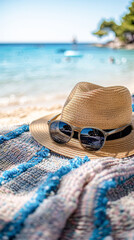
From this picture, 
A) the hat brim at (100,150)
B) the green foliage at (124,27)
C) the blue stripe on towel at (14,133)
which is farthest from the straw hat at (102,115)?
the green foliage at (124,27)

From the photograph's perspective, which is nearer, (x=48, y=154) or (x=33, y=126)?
Result: (x=48, y=154)

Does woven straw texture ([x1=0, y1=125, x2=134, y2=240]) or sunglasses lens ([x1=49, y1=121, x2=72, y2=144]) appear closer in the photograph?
woven straw texture ([x1=0, y1=125, x2=134, y2=240])

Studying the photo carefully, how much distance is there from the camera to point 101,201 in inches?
35.1

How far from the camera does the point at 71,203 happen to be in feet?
2.74

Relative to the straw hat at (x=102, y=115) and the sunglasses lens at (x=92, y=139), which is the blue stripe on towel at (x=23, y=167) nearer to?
the straw hat at (x=102, y=115)

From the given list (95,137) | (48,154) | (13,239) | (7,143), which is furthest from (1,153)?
(13,239)

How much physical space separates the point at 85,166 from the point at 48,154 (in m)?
0.46

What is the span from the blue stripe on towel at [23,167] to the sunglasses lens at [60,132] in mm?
121

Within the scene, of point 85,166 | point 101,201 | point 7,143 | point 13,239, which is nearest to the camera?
point 13,239

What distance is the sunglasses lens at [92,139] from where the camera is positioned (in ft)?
4.49

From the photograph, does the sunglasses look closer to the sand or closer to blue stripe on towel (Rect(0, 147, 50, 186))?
blue stripe on towel (Rect(0, 147, 50, 186))

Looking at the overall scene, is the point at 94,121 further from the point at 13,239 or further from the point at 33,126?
the point at 13,239

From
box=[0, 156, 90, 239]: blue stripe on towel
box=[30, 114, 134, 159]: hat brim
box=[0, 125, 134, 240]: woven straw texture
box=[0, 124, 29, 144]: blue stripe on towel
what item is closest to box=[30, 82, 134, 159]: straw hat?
box=[30, 114, 134, 159]: hat brim

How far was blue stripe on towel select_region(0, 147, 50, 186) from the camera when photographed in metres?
1.23
